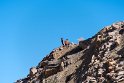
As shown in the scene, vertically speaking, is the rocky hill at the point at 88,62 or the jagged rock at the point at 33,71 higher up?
the jagged rock at the point at 33,71

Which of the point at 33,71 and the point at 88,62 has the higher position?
the point at 33,71

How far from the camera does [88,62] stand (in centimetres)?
4697

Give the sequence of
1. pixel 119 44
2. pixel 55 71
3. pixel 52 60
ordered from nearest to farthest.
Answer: pixel 119 44, pixel 55 71, pixel 52 60

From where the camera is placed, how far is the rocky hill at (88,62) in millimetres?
40938

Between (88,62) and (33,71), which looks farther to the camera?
(33,71)

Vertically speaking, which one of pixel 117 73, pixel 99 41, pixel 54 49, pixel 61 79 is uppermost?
pixel 54 49

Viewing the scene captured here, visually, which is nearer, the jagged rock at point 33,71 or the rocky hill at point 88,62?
the rocky hill at point 88,62

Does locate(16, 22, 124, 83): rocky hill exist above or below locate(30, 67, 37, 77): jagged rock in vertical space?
below

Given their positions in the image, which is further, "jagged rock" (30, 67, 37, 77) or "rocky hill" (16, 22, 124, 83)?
"jagged rock" (30, 67, 37, 77)

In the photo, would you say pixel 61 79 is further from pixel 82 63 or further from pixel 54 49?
pixel 54 49

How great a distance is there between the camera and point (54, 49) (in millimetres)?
60469

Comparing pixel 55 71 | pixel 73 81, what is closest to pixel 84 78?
pixel 73 81

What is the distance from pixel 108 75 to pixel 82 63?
8993 millimetres

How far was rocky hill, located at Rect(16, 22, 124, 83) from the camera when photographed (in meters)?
40.9
